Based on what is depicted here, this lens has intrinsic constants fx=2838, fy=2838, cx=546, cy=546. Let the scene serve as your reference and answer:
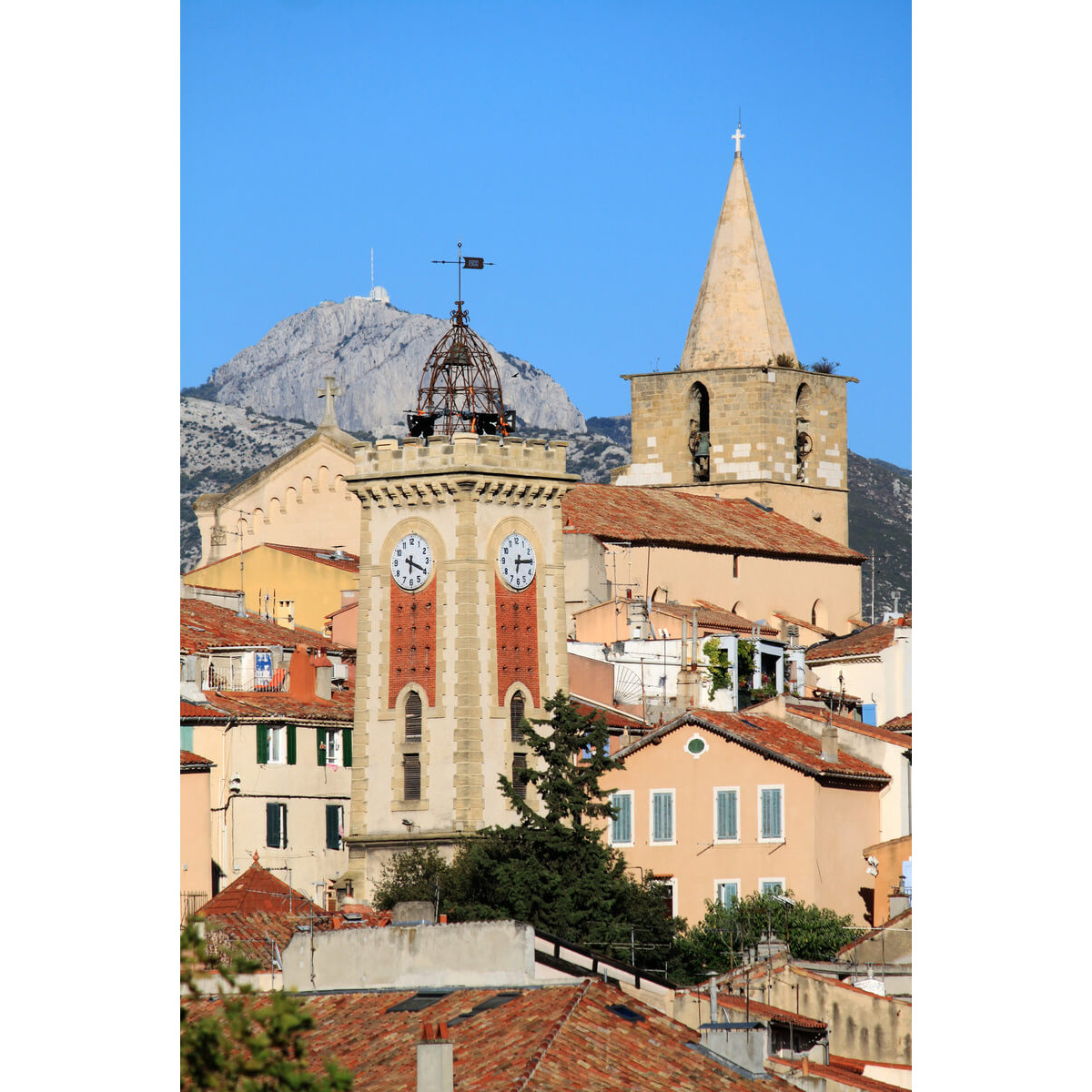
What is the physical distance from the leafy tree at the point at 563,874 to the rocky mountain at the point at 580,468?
Result: 18623 millimetres

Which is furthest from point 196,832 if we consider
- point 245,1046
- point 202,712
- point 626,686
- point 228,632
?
point 245,1046

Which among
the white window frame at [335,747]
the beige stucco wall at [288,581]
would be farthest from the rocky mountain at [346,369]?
the white window frame at [335,747]

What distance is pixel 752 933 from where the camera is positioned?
29.4 m

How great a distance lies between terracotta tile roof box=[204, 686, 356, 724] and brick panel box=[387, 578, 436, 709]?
0.82m

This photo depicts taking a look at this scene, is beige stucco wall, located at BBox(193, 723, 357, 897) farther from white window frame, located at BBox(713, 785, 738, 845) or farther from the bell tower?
the bell tower

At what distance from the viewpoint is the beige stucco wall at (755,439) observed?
61.3m

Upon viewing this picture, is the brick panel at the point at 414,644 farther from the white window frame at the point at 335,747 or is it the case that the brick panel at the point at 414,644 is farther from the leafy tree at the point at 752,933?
the leafy tree at the point at 752,933

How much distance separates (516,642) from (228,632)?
3.88m
